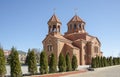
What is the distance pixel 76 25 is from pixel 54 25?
7.20 metres

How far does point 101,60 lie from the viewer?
40375 mm

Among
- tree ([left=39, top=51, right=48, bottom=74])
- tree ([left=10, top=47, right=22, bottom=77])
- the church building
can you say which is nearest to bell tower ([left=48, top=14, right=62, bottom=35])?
the church building

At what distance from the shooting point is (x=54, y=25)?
52500 millimetres

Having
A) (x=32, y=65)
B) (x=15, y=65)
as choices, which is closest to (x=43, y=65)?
(x=32, y=65)

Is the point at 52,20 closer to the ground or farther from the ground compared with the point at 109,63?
farther from the ground

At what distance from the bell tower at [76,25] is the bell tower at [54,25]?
17.9 feet

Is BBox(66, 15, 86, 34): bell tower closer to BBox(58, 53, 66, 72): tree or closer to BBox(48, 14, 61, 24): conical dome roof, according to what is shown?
BBox(48, 14, 61, 24): conical dome roof

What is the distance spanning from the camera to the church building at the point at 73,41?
163ft

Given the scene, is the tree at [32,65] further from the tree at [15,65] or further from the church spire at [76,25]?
the church spire at [76,25]

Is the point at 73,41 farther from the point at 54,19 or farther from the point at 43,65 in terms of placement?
the point at 43,65

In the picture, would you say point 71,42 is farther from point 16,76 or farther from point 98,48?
point 16,76

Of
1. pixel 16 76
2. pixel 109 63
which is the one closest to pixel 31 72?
pixel 16 76

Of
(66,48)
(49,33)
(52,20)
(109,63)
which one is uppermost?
(52,20)

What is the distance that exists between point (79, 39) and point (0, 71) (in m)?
38.7
